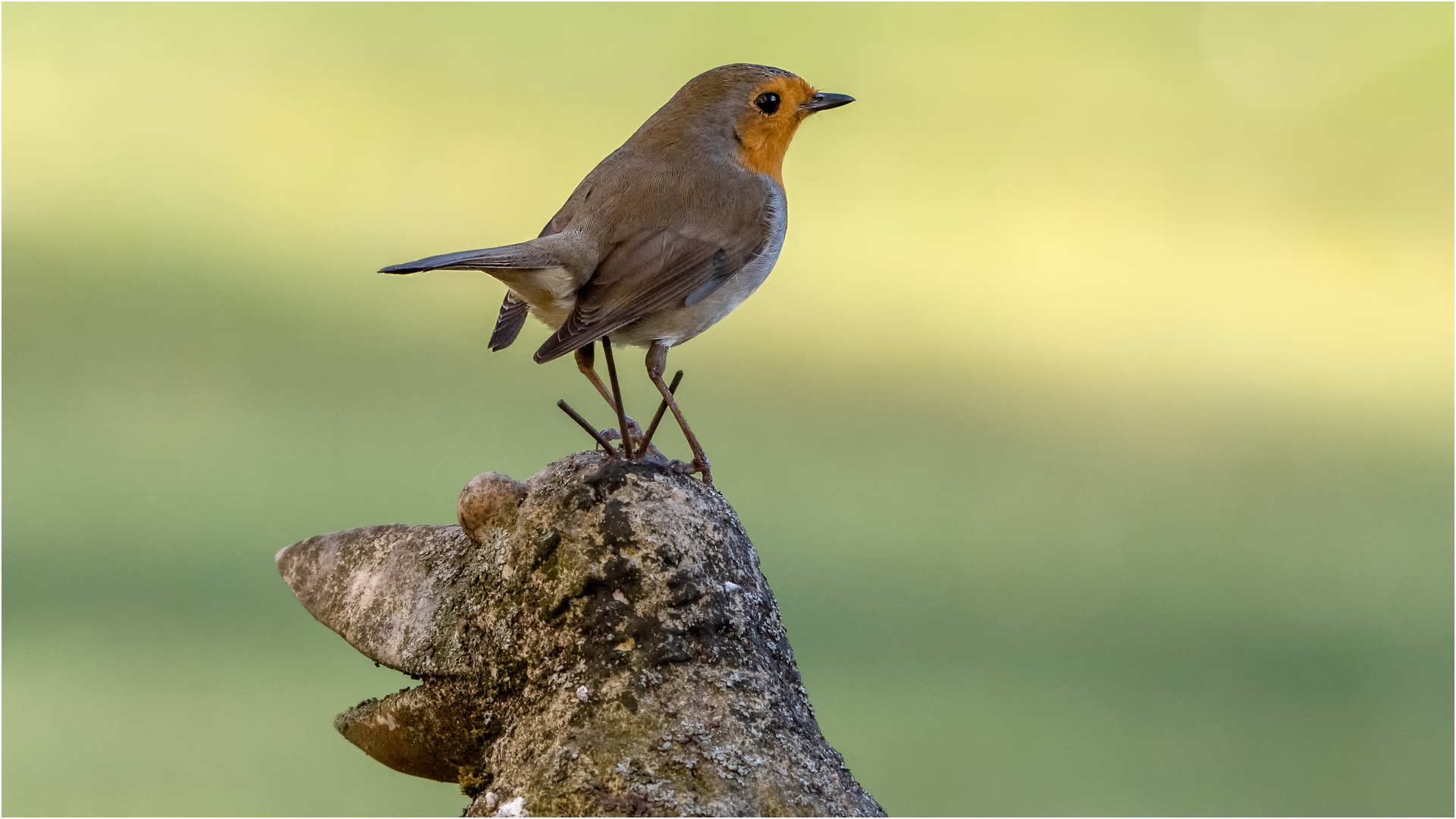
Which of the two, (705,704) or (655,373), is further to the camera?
(655,373)

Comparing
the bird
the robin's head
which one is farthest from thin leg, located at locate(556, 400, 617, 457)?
the robin's head

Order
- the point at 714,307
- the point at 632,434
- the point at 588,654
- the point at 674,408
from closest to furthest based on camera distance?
1. the point at 588,654
2. the point at 674,408
3. the point at 632,434
4. the point at 714,307

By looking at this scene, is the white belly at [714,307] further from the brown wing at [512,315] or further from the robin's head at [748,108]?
the brown wing at [512,315]

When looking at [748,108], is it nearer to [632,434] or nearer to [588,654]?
[632,434]

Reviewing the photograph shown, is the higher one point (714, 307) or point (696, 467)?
point (714, 307)

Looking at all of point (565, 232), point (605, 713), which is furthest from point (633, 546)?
point (565, 232)

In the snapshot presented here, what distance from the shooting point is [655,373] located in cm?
320

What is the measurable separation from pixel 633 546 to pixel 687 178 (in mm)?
1152

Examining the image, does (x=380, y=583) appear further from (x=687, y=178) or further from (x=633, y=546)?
(x=687, y=178)

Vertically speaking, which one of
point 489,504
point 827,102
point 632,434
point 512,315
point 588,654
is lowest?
point 588,654

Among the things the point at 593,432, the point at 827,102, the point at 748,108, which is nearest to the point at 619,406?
the point at 593,432

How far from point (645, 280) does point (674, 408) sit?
342 millimetres

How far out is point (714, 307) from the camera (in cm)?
330

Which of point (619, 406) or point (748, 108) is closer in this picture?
point (619, 406)
